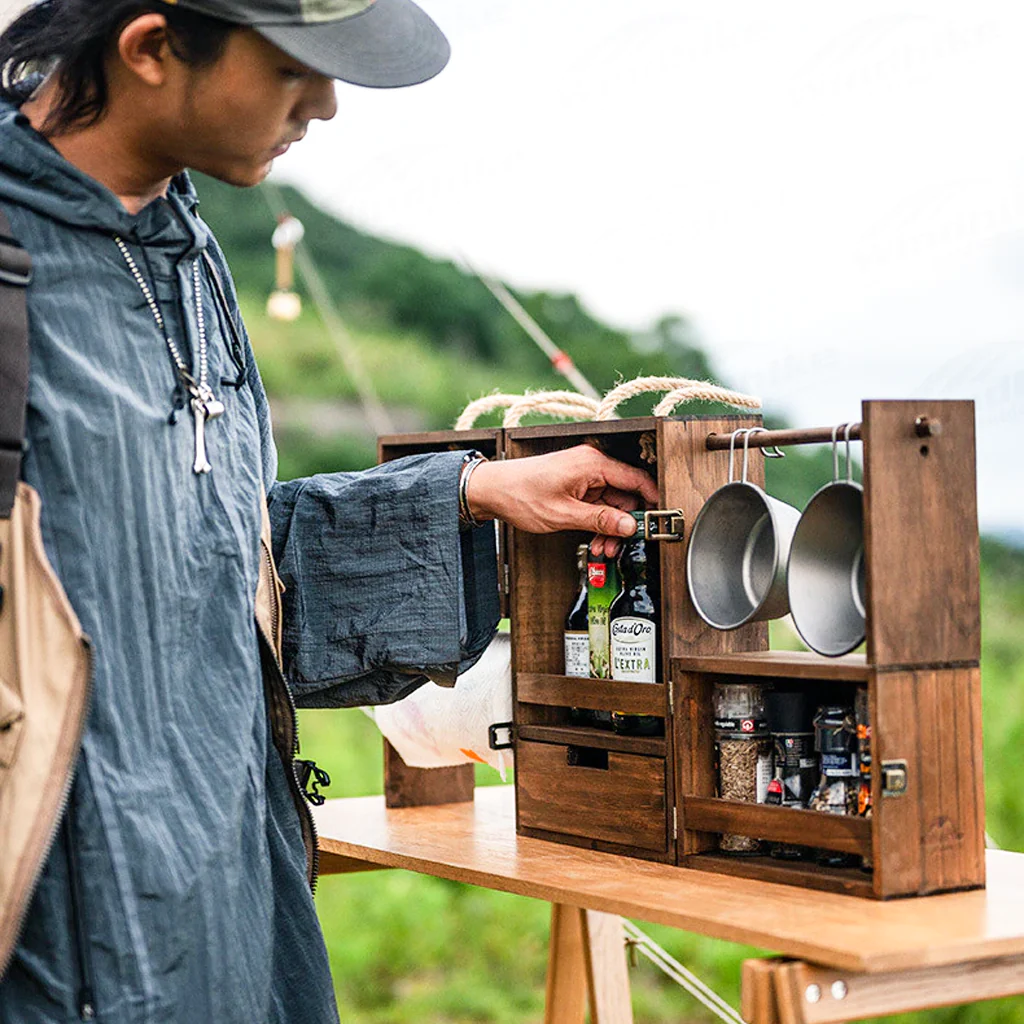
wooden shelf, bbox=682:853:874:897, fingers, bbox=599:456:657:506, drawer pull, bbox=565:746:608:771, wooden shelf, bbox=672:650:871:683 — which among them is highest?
fingers, bbox=599:456:657:506

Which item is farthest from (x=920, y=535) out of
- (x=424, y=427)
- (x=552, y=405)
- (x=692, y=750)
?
(x=424, y=427)

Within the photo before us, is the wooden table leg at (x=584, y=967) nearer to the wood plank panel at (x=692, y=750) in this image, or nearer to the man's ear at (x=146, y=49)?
the wood plank panel at (x=692, y=750)

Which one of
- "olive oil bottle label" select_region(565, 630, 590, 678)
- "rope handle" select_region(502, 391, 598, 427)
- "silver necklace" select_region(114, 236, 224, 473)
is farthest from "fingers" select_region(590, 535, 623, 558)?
"silver necklace" select_region(114, 236, 224, 473)

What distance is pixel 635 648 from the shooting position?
158cm

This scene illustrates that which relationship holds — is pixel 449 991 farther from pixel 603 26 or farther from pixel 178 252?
pixel 178 252

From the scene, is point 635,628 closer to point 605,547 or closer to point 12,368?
point 605,547

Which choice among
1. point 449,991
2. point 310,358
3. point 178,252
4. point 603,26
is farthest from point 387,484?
point 310,358

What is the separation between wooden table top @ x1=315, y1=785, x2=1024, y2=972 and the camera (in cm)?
119

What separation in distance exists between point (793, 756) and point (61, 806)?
687 mm

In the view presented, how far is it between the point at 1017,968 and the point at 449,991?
3.88 m

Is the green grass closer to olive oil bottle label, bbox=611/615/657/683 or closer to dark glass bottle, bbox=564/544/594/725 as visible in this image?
dark glass bottle, bbox=564/544/594/725

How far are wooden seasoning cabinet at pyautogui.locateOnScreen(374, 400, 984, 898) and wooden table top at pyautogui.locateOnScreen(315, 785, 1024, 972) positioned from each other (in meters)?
0.04

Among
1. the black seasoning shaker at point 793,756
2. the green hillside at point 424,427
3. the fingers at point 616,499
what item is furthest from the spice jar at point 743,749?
the green hillside at point 424,427

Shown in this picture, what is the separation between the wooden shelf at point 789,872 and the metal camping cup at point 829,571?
200mm
